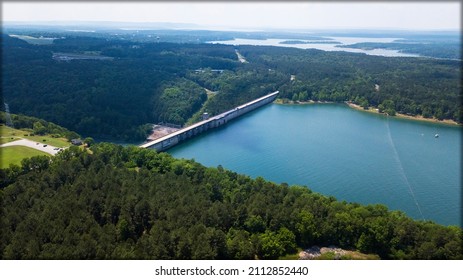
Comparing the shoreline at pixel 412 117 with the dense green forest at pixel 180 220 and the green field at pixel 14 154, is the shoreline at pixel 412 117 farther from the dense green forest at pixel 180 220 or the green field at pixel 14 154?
the green field at pixel 14 154

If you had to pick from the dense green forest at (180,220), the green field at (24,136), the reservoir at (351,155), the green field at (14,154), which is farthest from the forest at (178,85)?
the dense green forest at (180,220)

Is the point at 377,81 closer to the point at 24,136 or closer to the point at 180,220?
the point at 24,136

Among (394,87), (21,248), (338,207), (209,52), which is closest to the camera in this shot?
(21,248)

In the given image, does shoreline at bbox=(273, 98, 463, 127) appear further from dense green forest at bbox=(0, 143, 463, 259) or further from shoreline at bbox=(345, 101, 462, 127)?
dense green forest at bbox=(0, 143, 463, 259)

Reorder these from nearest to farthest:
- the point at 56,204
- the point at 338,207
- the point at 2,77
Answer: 1. the point at 56,204
2. the point at 338,207
3. the point at 2,77

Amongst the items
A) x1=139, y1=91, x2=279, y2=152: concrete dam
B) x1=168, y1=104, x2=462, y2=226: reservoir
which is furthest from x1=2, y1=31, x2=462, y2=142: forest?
x1=168, y1=104, x2=462, y2=226: reservoir

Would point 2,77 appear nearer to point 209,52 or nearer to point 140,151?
point 140,151

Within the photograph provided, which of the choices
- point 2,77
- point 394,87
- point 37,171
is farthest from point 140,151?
point 394,87
